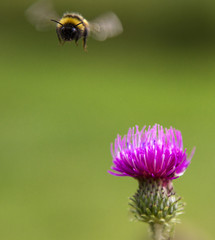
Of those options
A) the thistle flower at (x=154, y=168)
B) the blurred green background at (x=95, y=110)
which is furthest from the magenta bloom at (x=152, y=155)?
the blurred green background at (x=95, y=110)

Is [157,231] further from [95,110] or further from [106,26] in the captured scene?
[95,110]

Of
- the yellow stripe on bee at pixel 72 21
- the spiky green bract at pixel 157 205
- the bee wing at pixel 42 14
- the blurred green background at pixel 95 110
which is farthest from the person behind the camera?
the blurred green background at pixel 95 110

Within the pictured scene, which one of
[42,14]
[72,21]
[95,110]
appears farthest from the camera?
[95,110]

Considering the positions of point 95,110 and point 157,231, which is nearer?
point 157,231

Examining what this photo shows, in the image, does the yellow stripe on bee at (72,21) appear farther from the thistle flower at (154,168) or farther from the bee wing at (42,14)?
the thistle flower at (154,168)

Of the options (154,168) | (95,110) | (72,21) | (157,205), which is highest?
(95,110)

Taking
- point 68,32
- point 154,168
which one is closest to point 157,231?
point 154,168

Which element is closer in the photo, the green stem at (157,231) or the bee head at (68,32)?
the green stem at (157,231)

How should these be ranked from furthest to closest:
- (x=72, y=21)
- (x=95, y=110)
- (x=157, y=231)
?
(x=95, y=110) < (x=72, y=21) < (x=157, y=231)
